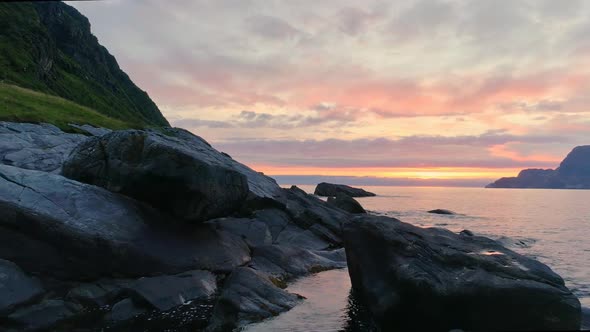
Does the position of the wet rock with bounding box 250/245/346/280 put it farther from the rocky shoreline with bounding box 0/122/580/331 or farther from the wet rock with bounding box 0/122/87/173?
the wet rock with bounding box 0/122/87/173

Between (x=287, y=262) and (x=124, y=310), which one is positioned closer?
(x=124, y=310)

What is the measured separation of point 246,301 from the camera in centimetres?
1517

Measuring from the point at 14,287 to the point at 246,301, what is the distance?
7.56 meters

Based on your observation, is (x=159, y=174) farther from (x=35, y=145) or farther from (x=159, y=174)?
(x=35, y=145)

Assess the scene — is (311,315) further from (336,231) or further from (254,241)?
(336,231)

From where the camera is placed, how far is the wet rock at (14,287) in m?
13.5

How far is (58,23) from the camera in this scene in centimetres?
12769

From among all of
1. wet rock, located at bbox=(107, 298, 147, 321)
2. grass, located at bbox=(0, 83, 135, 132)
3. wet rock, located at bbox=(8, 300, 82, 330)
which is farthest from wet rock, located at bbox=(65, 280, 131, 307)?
grass, located at bbox=(0, 83, 135, 132)

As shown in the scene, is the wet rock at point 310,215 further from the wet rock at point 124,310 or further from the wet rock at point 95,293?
the wet rock at point 124,310

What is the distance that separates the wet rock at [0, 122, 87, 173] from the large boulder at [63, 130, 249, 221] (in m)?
7.36

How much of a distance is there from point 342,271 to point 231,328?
11677mm

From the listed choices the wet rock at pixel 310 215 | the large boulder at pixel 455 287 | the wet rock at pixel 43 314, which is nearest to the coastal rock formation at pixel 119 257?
the wet rock at pixel 43 314

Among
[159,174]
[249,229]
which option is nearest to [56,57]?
[249,229]

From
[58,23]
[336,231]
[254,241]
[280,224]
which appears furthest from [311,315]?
[58,23]
